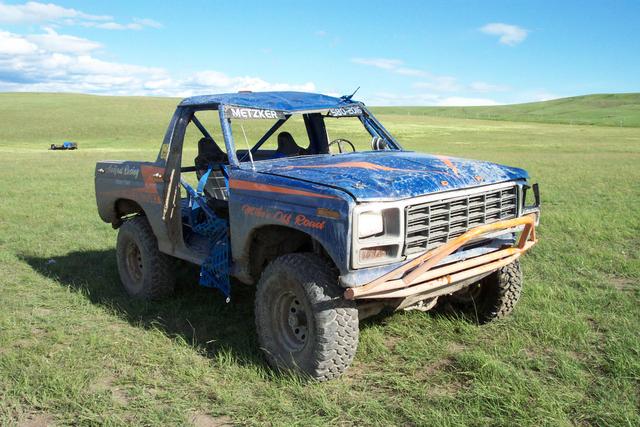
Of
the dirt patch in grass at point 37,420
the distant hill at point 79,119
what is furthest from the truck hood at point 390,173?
the distant hill at point 79,119

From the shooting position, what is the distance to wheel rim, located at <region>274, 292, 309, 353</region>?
397 cm

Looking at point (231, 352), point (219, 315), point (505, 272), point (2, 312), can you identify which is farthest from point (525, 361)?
point (2, 312)

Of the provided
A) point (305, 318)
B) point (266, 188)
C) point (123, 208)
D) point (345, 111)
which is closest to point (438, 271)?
point (305, 318)

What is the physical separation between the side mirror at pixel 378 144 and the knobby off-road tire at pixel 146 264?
2.25 m

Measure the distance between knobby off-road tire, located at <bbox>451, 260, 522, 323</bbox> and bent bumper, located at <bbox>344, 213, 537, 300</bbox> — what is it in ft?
2.00

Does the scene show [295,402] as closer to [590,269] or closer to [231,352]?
[231,352]

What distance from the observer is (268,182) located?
398 centimetres

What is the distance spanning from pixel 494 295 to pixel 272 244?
72.8 inches

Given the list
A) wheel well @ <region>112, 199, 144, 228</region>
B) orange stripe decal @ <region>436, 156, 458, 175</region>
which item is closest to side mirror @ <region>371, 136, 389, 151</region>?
orange stripe decal @ <region>436, 156, 458, 175</region>

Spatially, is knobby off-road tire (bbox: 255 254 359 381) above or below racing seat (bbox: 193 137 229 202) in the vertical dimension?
below

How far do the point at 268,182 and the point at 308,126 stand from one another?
6.81 ft

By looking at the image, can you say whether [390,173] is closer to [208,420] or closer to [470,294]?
[470,294]

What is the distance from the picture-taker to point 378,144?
215 inches

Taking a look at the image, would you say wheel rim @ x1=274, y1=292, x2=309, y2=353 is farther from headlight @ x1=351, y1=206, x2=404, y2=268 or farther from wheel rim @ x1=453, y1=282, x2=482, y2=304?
wheel rim @ x1=453, y1=282, x2=482, y2=304
